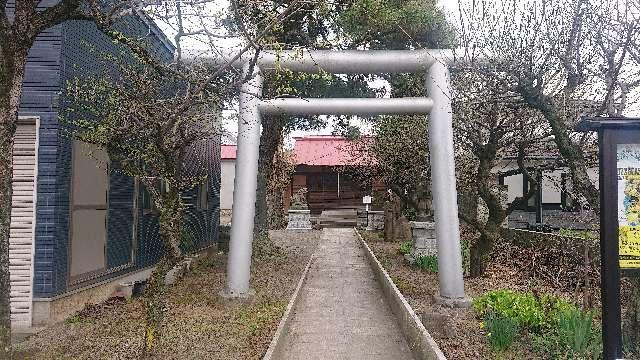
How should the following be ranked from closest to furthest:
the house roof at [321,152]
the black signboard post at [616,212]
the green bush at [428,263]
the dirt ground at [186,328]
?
the black signboard post at [616,212] → the dirt ground at [186,328] → the green bush at [428,263] → the house roof at [321,152]

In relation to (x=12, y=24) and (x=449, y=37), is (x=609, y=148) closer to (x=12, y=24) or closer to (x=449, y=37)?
(x=12, y=24)

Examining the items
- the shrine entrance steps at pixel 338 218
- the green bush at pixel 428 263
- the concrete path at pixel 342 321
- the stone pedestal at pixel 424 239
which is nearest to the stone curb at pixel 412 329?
the concrete path at pixel 342 321

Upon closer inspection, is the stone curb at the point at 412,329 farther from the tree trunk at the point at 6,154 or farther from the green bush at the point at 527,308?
the tree trunk at the point at 6,154

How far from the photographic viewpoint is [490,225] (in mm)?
10828

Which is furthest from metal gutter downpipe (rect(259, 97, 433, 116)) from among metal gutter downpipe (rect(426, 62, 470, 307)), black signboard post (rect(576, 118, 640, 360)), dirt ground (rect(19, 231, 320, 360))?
black signboard post (rect(576, 118, 640, 360))

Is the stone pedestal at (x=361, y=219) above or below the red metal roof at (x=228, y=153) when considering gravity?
below

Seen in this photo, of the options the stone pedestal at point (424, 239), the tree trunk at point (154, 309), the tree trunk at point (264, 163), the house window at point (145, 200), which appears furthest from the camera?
the tree trunk at point (264, 163)

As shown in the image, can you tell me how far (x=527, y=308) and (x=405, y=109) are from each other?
12.7ft

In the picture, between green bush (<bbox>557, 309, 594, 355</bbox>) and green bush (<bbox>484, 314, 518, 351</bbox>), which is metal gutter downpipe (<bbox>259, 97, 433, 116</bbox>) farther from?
green bush (<bbox>557, 309, 594, 355</bbox>)

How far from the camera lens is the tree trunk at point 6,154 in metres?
4.48

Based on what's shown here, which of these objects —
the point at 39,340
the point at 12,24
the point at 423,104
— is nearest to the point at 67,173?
the point at 39,340

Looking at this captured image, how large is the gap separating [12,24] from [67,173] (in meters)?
3.64

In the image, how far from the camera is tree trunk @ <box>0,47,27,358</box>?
4.48m

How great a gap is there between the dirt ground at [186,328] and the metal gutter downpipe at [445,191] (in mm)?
2785
